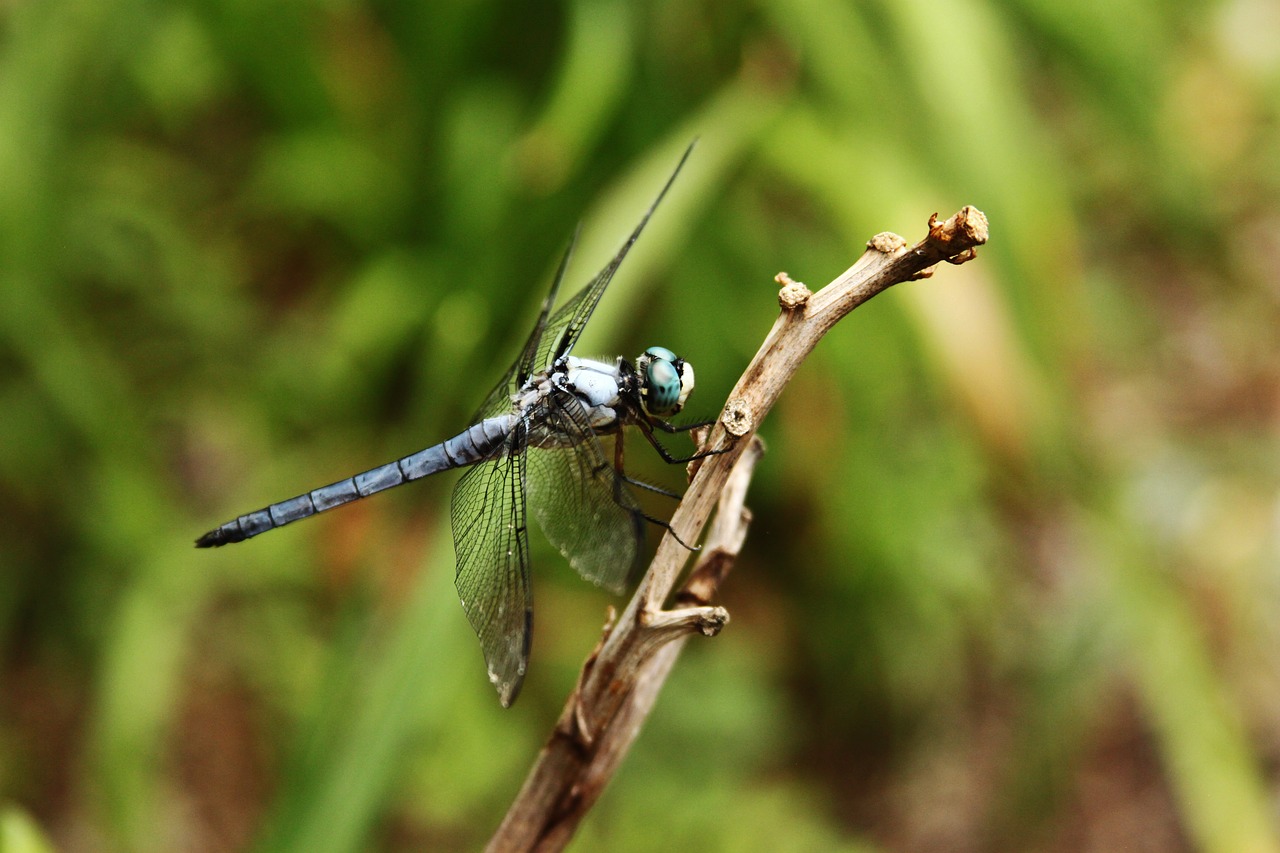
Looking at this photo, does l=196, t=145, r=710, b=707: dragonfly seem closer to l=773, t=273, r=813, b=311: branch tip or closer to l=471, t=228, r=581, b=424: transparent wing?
l=471, t=228, r=581, b=424: transparent wing

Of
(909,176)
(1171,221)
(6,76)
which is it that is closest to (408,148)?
(6,76)

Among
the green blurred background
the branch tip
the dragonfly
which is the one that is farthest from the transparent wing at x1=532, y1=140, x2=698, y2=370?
the branch tip

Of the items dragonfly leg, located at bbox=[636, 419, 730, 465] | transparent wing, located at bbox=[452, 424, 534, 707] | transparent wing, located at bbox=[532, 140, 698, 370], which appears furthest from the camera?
transparent wing, located at bbox=[532, 140, 698, 370]

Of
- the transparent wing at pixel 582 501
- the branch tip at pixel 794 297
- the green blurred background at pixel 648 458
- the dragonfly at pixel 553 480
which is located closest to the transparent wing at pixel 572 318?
the dragonfly at pixel 553 480

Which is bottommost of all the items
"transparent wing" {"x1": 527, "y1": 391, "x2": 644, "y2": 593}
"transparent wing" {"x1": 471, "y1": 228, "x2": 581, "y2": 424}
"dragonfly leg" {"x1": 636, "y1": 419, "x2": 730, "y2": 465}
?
"transparent wing" {"x1": 527, "y1": 391, "x2": 644, "y2": 593}

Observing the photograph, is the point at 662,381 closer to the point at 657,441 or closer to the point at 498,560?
the point at 657,441

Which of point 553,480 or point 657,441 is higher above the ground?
point 657,441

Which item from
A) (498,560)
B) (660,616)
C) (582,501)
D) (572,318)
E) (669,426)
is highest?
(572,318)

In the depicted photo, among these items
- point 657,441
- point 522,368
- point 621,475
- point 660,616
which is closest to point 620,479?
point 621,475
